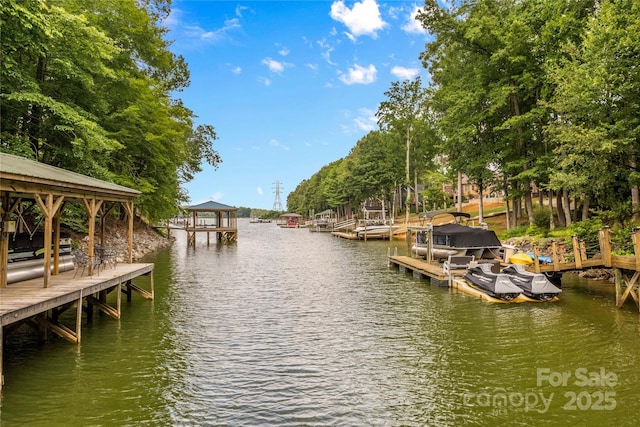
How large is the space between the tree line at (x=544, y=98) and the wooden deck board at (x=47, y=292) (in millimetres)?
18224

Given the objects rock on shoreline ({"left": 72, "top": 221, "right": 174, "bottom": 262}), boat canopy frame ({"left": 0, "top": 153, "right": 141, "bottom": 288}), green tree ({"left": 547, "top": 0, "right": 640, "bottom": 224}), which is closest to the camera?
boat canopy frame ({"left": 0, "top": 153, "right": 141, "bottom": 288})

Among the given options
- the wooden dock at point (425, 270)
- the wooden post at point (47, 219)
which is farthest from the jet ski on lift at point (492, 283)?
the wooden post at point (47, 219)

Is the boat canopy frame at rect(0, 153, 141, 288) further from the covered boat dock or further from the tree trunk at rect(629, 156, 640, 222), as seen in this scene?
the tree trunk at rect(629, 156, 640, 222)

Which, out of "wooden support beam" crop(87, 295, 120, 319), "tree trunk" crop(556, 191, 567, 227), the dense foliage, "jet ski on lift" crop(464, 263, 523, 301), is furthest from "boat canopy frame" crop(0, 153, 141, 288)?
"tree trunk" crop(556, 191, 567, 227)

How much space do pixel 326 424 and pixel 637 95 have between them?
18341 mm

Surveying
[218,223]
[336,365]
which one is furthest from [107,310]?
[218,223]

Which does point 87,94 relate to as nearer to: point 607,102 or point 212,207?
point 607,102

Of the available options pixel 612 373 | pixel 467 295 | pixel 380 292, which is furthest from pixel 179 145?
pixel 612 373

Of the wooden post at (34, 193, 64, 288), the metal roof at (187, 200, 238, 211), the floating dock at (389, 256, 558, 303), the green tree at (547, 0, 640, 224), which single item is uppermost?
the green tree at (547, 0, 640, 224)

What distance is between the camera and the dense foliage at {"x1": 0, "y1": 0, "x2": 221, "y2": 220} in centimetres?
1591

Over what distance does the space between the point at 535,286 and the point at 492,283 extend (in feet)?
4.80

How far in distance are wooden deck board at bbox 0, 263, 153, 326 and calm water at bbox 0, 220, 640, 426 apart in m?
1.28

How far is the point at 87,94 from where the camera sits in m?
21.4

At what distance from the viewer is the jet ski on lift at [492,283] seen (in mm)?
15211
